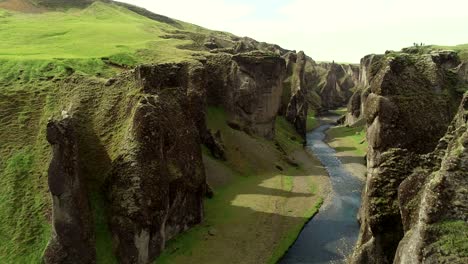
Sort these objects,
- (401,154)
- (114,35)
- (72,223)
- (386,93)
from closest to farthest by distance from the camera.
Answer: (401,154) < (72,223) < (386,93) < (114,35)

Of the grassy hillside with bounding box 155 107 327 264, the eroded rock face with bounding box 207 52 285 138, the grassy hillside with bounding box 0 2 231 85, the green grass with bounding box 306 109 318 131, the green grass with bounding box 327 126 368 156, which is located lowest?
the green grass with bounding box 306 109 318 131

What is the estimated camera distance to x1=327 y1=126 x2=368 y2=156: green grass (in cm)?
11391

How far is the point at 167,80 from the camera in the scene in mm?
63656

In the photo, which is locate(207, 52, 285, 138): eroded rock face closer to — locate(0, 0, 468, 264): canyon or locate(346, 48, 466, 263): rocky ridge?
locate(0, 0, 468, 264): canyon

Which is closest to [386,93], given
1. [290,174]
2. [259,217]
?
[259,217]

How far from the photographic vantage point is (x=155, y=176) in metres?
49.1

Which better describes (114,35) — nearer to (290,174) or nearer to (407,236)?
(290,174)

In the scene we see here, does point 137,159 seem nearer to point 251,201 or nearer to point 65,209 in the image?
point 65,209

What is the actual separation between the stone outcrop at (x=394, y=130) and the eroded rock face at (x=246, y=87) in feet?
137

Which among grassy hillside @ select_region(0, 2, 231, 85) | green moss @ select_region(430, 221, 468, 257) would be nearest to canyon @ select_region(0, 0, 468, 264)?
green moss @ select_region(430, 221, 468, 257)

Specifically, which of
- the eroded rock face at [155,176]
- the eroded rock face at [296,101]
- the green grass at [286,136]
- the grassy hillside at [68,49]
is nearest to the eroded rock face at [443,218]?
the eroded rock face at [155,176]

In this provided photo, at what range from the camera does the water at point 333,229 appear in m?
53.8

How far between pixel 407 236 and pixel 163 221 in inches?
1235

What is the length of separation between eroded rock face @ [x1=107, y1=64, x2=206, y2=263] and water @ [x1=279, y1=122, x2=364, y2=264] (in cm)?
1395
